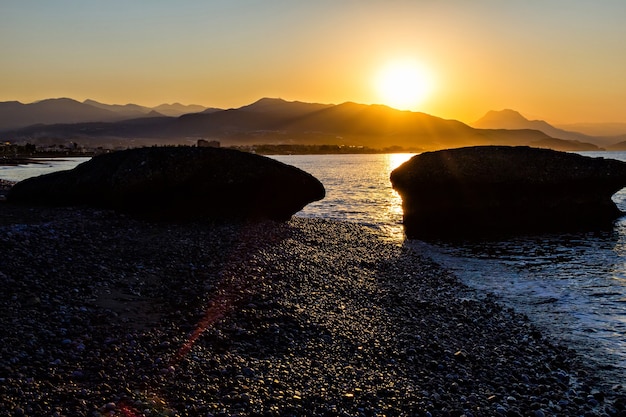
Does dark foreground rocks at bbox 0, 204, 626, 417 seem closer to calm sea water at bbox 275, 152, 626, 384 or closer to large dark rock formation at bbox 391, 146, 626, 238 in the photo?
calm sea water at bbox 275, 152, 626, 384

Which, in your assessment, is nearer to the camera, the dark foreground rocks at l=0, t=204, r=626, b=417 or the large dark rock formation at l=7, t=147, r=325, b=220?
the dark foreground rocks at l=0, t=204, r=626, b=417

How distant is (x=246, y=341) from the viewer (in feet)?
30.0

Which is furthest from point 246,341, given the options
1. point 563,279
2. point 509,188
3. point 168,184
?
point 509,188

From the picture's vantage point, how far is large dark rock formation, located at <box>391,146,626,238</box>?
102 feet

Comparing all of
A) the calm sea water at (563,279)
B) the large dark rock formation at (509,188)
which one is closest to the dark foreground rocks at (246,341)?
the calm sea water at (563,279)

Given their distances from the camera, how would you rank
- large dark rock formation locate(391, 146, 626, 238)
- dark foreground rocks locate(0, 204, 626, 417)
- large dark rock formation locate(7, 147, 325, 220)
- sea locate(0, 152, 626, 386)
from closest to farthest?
dark foreground rocks locate(0, 204, 626, 417) < sea locate(0, 152, 626, 386) < large dark rock formation locate(7, 147, 325, 220) < large dark rock formation locate(391, 146, 626, 238)

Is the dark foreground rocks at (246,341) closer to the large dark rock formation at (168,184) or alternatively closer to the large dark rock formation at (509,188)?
the large dark rock formation at (168,184)

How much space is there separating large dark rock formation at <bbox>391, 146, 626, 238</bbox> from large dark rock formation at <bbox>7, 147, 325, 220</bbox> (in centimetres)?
1178

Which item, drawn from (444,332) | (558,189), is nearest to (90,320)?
(444,332)

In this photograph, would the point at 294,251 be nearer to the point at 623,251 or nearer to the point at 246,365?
the point at 246,365

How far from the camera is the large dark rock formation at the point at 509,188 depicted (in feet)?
102

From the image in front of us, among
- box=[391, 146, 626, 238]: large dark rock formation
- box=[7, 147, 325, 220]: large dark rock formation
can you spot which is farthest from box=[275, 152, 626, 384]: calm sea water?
box=[7, 147, 325, 220]: large dark rock formation

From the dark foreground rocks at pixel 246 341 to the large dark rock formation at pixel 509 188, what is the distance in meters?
16.9

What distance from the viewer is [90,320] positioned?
348 inches
